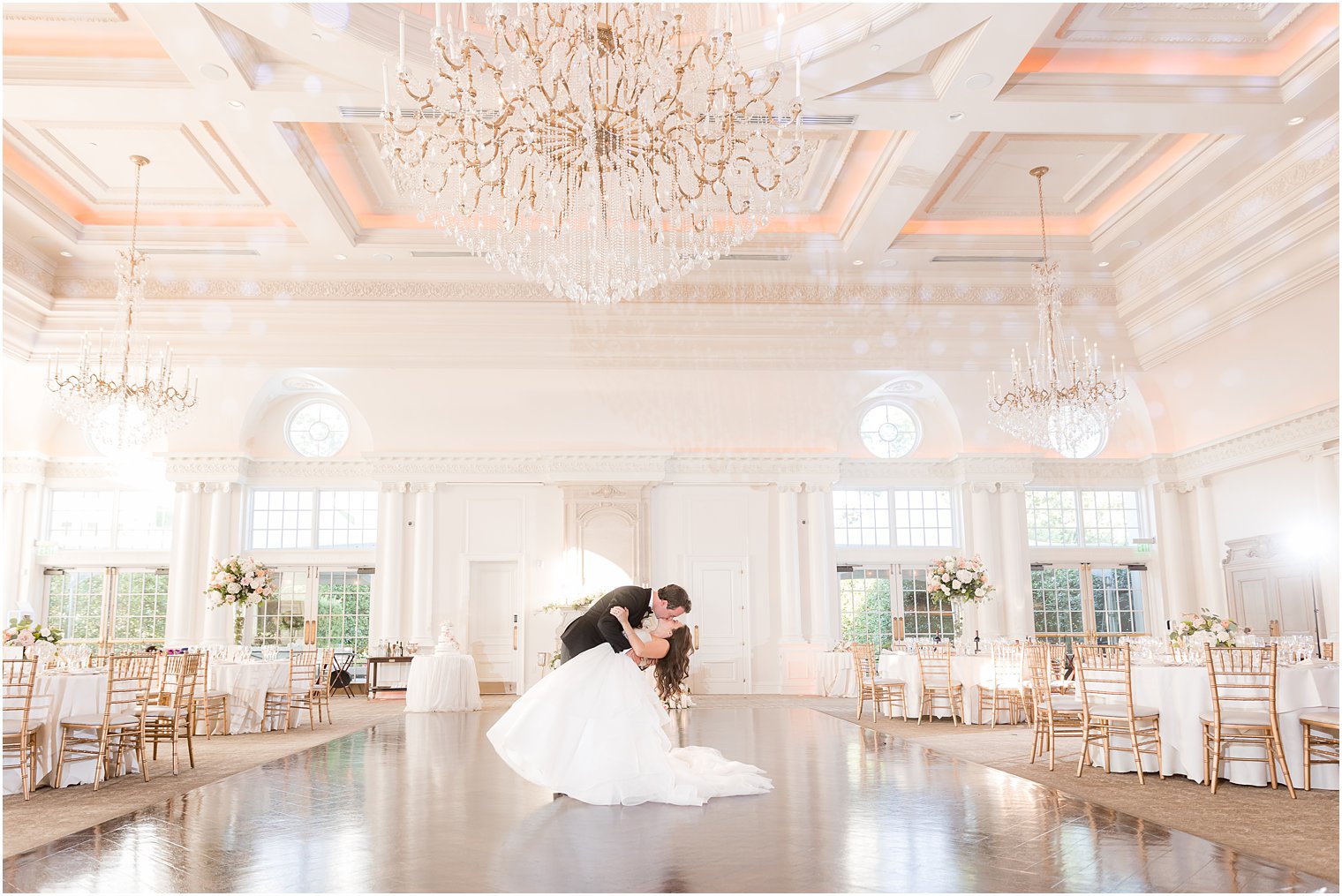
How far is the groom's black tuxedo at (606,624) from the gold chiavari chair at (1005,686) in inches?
226

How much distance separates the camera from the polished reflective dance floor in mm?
4086

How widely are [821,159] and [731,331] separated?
3697 mm

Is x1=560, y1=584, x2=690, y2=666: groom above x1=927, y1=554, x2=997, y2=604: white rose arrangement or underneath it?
underneath

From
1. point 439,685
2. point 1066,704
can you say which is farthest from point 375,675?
point 1066,704

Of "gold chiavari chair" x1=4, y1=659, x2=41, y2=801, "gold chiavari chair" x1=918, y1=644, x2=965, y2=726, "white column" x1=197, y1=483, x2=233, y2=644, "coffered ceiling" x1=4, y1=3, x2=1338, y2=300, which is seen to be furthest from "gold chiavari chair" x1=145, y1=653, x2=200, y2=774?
"gold chiavari chair" x1=918, y1=644, x2=965, y2=726

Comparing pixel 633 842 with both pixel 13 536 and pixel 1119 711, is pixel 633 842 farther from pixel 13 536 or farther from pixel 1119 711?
pixel 13 536

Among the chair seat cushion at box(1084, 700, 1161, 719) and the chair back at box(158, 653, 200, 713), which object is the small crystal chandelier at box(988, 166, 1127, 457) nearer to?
the chair seat cushion at box(1084, 700, 1161, 719)

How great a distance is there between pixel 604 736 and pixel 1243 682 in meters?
4.47

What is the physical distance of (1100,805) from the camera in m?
5.72

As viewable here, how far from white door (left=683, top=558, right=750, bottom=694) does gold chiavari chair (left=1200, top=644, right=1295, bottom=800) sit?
9.41 metres

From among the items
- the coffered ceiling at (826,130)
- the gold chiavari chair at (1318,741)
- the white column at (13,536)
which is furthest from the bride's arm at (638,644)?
the white column at (13,536)

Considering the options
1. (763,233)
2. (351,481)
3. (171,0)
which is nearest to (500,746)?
(171,0)

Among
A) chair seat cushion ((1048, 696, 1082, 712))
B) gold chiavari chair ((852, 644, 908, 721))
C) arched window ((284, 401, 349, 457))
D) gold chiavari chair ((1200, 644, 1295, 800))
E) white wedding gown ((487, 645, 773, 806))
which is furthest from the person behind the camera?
arched window ((284, 401, 349, 457))

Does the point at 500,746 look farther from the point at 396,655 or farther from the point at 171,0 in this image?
the point at 396,655
